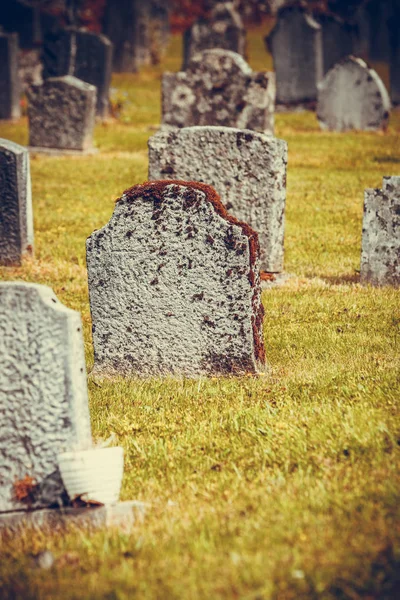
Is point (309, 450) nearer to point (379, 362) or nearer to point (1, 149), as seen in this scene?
point (379, 362)

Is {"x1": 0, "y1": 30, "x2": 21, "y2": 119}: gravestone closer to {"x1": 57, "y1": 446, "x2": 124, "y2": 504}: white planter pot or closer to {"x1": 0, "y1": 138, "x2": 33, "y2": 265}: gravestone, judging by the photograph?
{"x1": 0, "y1": 138, "x2": 33, "y2": 265}: gravestone

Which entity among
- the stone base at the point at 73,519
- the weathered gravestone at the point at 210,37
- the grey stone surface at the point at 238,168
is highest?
the weathered gravestone at the point at 210,37

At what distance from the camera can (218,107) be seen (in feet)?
48.9

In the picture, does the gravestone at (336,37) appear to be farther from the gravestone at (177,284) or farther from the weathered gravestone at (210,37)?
the gravestone at (177,284)

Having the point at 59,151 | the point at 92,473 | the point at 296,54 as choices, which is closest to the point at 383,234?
the point at 92,473

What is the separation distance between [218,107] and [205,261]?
31.2ft

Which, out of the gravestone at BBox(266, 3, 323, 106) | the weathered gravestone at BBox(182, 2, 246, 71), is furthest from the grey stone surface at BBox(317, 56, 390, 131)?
the weathered gravestone at BBox(182, 2, 246, 71)

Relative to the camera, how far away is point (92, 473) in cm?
384

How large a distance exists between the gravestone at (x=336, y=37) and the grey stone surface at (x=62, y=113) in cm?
1029

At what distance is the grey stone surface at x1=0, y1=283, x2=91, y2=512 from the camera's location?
12.6 feet

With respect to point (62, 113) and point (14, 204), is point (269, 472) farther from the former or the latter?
point (62, 113)

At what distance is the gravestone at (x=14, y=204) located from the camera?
29.2ft

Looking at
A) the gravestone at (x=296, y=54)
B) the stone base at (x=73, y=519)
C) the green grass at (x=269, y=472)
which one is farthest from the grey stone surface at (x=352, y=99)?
the stone base at (x=73, y=519)

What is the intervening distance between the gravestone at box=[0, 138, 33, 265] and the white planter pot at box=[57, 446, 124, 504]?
18.0 ft
